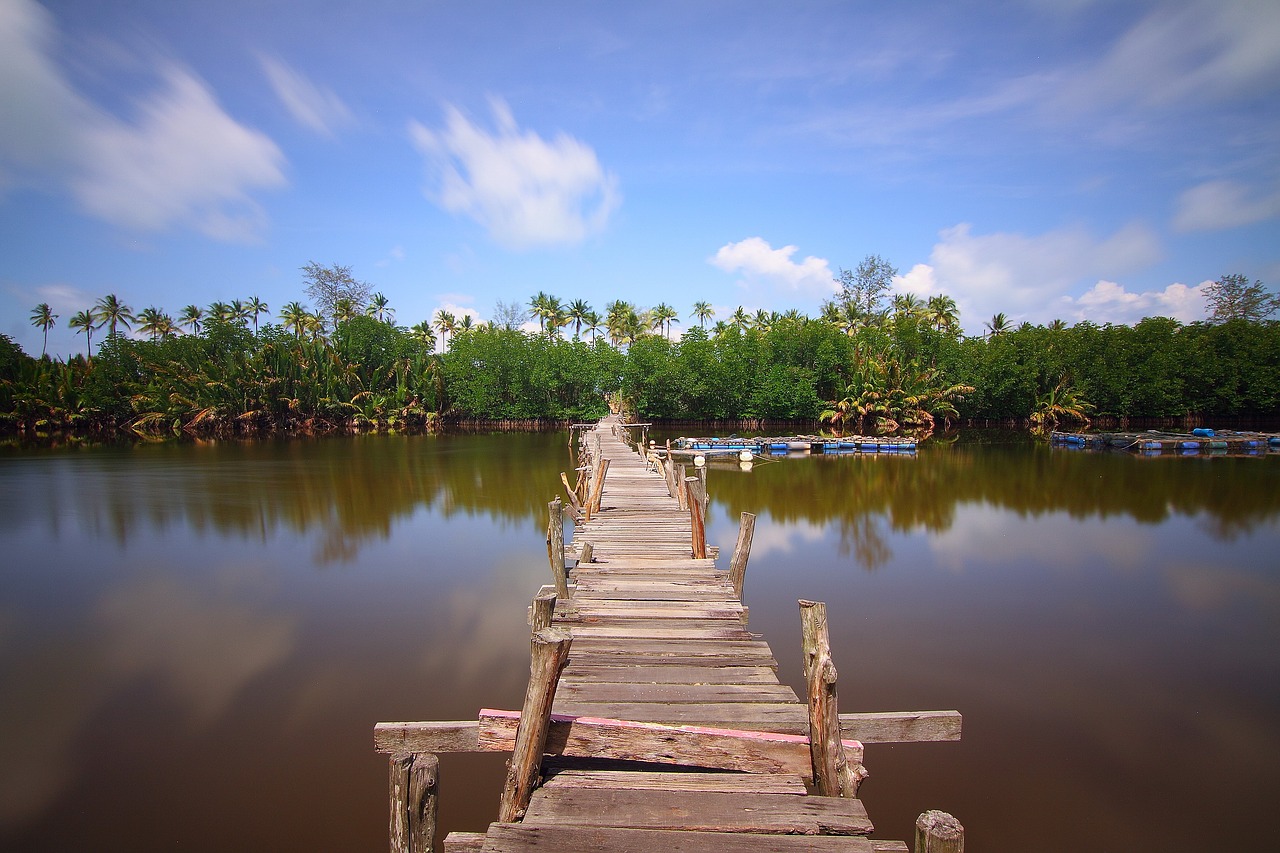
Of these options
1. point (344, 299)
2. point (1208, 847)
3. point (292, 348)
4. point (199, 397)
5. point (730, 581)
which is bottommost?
point (1208, 847)

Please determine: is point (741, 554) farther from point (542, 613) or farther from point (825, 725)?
point (542, 613)

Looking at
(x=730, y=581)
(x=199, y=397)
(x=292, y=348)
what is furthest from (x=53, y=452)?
(x=730, y=581)

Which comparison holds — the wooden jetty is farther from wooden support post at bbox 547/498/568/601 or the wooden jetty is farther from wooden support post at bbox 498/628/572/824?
wooden support post at bbox 547/498/568/601

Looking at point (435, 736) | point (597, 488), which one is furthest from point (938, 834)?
point (597, 488)

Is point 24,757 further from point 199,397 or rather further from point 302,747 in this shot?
point 199,397

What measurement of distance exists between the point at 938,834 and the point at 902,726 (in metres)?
1.98

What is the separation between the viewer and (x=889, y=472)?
27.0 meters

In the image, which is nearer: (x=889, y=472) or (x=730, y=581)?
(x=730, y=581)

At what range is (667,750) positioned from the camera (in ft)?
13.8

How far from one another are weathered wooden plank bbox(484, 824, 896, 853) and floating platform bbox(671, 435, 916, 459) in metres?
29.0

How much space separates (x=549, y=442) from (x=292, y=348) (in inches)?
1050

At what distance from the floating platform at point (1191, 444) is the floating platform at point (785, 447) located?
33.6 feet

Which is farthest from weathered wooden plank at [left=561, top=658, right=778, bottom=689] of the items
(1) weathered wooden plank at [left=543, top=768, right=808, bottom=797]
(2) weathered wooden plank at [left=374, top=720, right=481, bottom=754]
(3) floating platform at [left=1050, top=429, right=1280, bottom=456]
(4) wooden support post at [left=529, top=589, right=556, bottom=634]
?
(3) floating platform at [left=1050, top=429, right=1280, bottom=456]

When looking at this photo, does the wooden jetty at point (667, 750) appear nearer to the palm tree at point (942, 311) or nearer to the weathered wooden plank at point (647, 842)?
the weathered wooden plank at point (647, 842)
